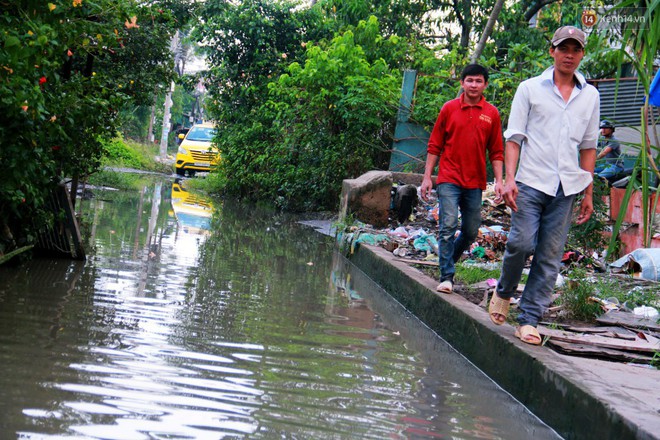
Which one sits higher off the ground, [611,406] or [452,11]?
[452,11]

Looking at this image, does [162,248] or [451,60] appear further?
[451,60]

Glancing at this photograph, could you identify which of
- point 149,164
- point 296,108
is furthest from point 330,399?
point 149,164

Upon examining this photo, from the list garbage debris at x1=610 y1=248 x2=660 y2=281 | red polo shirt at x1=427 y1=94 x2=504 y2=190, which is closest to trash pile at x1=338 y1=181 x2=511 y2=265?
red polo shirt at x1=427 y1=94 x2=504 y2=190

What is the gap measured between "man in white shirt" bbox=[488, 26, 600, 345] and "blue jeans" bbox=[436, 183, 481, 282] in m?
1.62

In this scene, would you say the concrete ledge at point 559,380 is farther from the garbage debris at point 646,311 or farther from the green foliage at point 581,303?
the garbage debris at point 646,311

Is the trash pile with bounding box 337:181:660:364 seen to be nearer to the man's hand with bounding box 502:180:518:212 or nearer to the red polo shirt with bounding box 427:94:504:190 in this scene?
the man's hand with bounding box 502:180:518:212

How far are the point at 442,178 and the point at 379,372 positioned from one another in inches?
98.0

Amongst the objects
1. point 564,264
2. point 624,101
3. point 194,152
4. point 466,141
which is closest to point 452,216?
point 466,141

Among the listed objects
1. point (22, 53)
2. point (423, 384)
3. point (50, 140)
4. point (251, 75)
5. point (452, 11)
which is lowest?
point (423, 384)

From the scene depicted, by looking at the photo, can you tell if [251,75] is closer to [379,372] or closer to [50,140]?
[50,140]

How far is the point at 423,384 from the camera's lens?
4.87 metres

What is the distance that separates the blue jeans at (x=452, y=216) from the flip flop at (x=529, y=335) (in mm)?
1920

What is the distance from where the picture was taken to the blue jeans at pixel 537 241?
205 inches

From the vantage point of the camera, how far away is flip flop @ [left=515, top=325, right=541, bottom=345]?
5.10m
